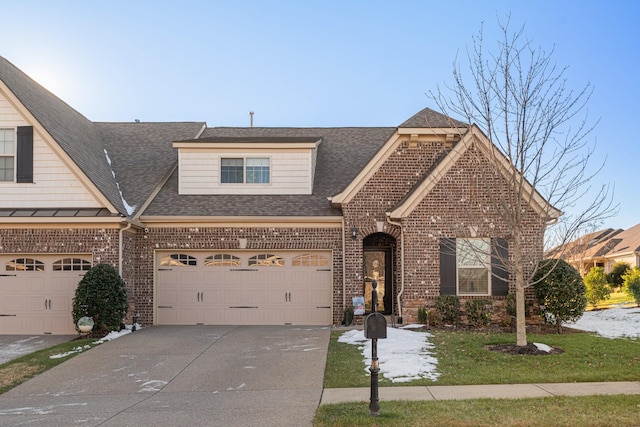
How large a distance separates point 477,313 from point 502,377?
550 centimetres

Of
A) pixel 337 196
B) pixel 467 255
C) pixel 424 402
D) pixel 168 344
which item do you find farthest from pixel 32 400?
pixel 467 255

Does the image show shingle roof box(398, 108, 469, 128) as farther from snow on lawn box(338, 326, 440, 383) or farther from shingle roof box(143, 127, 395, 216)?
snow on lawn box(338, 326, 440, 383)

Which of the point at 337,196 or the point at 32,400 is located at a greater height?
the point at 337,196

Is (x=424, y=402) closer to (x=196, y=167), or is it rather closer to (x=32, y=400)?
(x=32, y=400)

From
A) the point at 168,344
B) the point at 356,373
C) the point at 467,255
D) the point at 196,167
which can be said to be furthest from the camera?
the point at 196,167

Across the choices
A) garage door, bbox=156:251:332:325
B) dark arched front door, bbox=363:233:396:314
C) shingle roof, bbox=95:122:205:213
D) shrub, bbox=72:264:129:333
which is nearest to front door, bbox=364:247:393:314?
dark arched front door, bbox=363:233:396:314

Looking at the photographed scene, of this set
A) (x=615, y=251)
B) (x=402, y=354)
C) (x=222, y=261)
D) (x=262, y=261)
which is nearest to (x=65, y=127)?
(x=222, y=261)

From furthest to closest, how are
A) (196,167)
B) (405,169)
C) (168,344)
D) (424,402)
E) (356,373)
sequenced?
(196,167), (405,169), (168,344), (356,373), (424,402)

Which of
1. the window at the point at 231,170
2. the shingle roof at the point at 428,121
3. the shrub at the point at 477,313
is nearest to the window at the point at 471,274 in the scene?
the shrub at the point at 477,313

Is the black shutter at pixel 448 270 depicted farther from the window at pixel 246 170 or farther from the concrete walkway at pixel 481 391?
the concrete walkway at pixel 481 391

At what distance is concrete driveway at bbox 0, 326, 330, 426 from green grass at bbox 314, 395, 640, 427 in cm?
65

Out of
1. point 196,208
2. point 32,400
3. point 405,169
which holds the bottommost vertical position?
point 32,400

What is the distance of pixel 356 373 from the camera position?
31.9 feet

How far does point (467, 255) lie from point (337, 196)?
3978 mm
